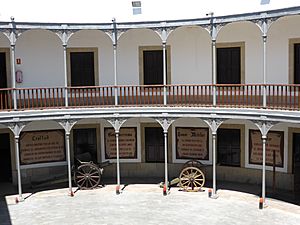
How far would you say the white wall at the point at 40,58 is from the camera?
64.8 ft

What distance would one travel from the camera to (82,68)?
20.2 m

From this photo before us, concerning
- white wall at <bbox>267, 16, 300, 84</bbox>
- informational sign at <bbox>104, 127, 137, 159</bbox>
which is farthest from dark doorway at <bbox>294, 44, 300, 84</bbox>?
informational sign at <bbox>104, 127, 137, 159</bbox>

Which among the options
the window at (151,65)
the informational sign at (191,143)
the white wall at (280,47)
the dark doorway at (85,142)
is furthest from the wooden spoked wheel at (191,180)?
the white wall at (280,47)

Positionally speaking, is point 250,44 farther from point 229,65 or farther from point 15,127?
point 15,127

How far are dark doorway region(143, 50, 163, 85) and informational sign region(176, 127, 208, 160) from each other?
2482 millimetres

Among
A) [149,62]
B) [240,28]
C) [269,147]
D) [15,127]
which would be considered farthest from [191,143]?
[15,127]

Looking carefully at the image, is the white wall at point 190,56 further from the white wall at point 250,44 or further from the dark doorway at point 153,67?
the white wall at point 250,44

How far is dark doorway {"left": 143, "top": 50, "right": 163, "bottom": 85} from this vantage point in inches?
800

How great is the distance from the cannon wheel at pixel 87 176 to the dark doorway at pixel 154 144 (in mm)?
2908

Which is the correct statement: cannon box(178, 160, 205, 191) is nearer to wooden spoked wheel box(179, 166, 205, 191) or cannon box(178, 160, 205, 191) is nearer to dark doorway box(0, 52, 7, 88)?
wooden spoked wheel box(179, 166, 205, 191)

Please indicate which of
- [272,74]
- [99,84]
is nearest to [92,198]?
[99,84]

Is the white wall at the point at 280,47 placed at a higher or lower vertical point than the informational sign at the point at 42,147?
higher

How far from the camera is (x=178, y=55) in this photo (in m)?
20.2

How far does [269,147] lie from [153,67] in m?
6.25
